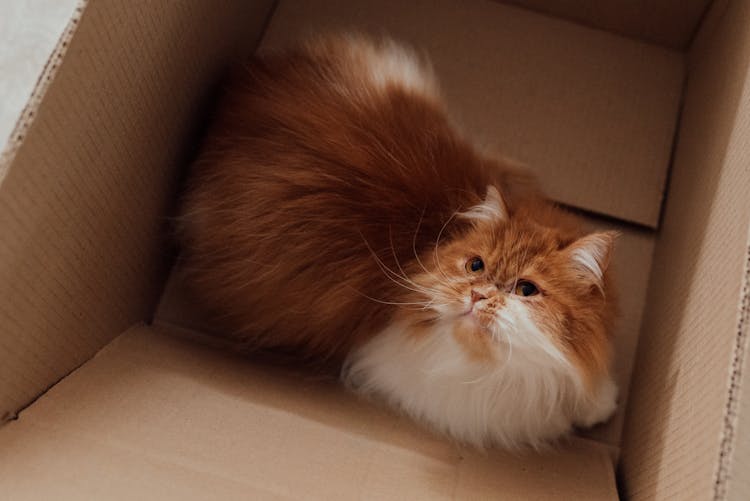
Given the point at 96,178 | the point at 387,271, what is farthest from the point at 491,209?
the point at 96,178

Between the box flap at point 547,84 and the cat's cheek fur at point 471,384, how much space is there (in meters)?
0.56

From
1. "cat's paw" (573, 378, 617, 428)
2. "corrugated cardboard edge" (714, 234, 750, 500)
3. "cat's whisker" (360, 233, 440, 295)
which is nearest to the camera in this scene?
"corrugated cardboard edge" (714, 234, 750, 500)

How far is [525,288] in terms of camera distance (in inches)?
42.7

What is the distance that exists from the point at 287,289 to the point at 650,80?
3.39ft

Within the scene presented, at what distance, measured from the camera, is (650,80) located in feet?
5.65

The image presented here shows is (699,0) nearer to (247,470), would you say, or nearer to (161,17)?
(161,17)

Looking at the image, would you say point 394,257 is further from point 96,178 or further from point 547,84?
point 547,84

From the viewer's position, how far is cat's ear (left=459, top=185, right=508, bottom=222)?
1122 mm

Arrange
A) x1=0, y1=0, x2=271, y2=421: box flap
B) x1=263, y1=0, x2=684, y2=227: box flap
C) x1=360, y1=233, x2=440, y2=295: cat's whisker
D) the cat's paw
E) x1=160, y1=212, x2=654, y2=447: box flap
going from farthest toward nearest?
1. x1=263, y1=0, x2=684, y2=227: box flap
2. x1=160, y1=212, x2=654, y2=447: box flap
3. the cat's paw
4. x1=360, y1=233, x2=440, y2=295: cat's whisker
5. x1=0, y1=0, x2=271, y2=421: box flap

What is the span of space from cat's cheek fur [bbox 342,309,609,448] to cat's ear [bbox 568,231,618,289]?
0.12 m

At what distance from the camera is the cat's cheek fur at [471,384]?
3.67ft

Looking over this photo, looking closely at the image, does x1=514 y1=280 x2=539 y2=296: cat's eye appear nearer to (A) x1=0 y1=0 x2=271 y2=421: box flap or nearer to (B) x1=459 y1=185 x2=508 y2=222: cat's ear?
(B) x1=459 y1=185 x2=508 y2=222: cat's ear

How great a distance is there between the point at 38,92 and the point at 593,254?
762 mm

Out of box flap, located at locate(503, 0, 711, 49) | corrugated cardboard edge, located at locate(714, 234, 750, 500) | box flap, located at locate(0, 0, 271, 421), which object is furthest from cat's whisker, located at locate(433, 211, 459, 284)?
box flap, located at locate(503, 0, 711, 49)
